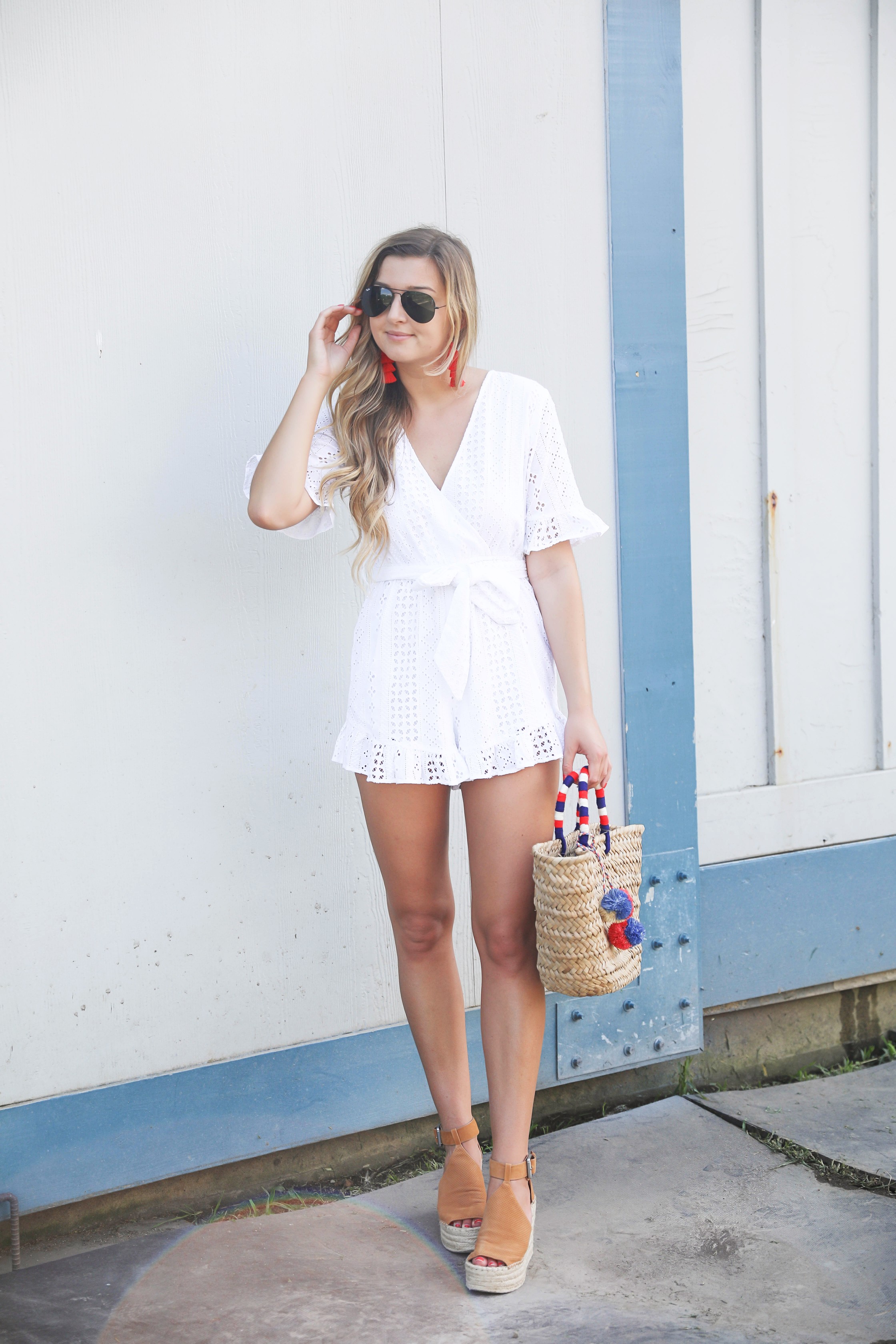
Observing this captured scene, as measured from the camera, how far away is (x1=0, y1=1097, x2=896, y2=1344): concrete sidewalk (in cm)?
200

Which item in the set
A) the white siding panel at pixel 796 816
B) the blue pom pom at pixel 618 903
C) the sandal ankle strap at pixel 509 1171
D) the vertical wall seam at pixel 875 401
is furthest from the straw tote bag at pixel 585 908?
the vertical wall seam at pixel 875 401

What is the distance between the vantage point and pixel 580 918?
6.51 feet

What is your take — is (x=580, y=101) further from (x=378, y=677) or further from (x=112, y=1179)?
(x=112, y=1179)

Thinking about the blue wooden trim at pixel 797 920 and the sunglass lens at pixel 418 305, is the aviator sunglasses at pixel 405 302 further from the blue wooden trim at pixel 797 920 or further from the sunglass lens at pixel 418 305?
the blue wooden trim at pixel 797 920

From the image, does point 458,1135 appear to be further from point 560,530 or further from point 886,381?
point 886,381

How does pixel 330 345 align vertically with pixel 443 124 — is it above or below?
below

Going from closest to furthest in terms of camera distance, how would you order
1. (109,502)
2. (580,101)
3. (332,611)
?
(109,502), (332,611), (580,101)

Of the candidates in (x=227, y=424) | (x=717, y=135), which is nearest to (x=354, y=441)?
(x=227, y=424)

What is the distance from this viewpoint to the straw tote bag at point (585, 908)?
6.51ft

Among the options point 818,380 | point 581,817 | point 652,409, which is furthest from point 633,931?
point 818,380

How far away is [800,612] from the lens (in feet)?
10.5

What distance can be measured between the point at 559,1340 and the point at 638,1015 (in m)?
1.06

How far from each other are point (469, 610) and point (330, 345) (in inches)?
23.2

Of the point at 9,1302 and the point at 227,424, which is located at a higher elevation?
the point at 227,424
